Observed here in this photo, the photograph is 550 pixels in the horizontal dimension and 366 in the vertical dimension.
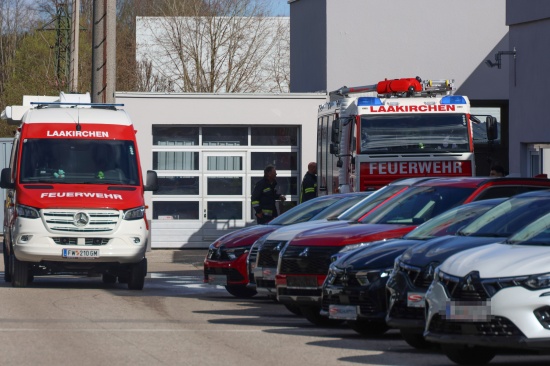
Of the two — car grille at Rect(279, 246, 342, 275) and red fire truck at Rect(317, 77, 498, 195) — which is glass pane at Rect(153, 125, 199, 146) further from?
car grille at Rect(279, 246, 342, 275)

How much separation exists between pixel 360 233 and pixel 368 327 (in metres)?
1.33

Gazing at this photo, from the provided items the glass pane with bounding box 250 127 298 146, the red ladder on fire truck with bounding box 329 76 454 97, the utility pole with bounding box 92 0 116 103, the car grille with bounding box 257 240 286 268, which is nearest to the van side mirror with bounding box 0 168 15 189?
the car grille with bounding box 257 240 286 268

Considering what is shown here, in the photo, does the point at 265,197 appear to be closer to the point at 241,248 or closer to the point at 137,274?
the point at 137,274

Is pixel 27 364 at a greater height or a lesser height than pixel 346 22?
lesser

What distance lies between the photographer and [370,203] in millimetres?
16469

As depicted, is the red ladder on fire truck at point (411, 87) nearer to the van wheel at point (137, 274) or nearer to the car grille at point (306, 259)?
the van wheel at point (137, 274)

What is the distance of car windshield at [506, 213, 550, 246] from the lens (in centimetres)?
1107

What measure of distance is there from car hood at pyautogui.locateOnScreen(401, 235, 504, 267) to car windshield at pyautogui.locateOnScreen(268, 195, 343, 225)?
6.72m

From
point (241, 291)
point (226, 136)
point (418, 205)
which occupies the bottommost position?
point (241, 291)

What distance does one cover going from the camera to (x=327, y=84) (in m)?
36.4

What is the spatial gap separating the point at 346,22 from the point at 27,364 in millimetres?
26236

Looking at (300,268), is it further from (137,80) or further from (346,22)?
(137,80)

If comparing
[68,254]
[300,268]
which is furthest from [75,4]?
[300,268]

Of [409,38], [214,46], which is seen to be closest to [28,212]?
[409,38]
